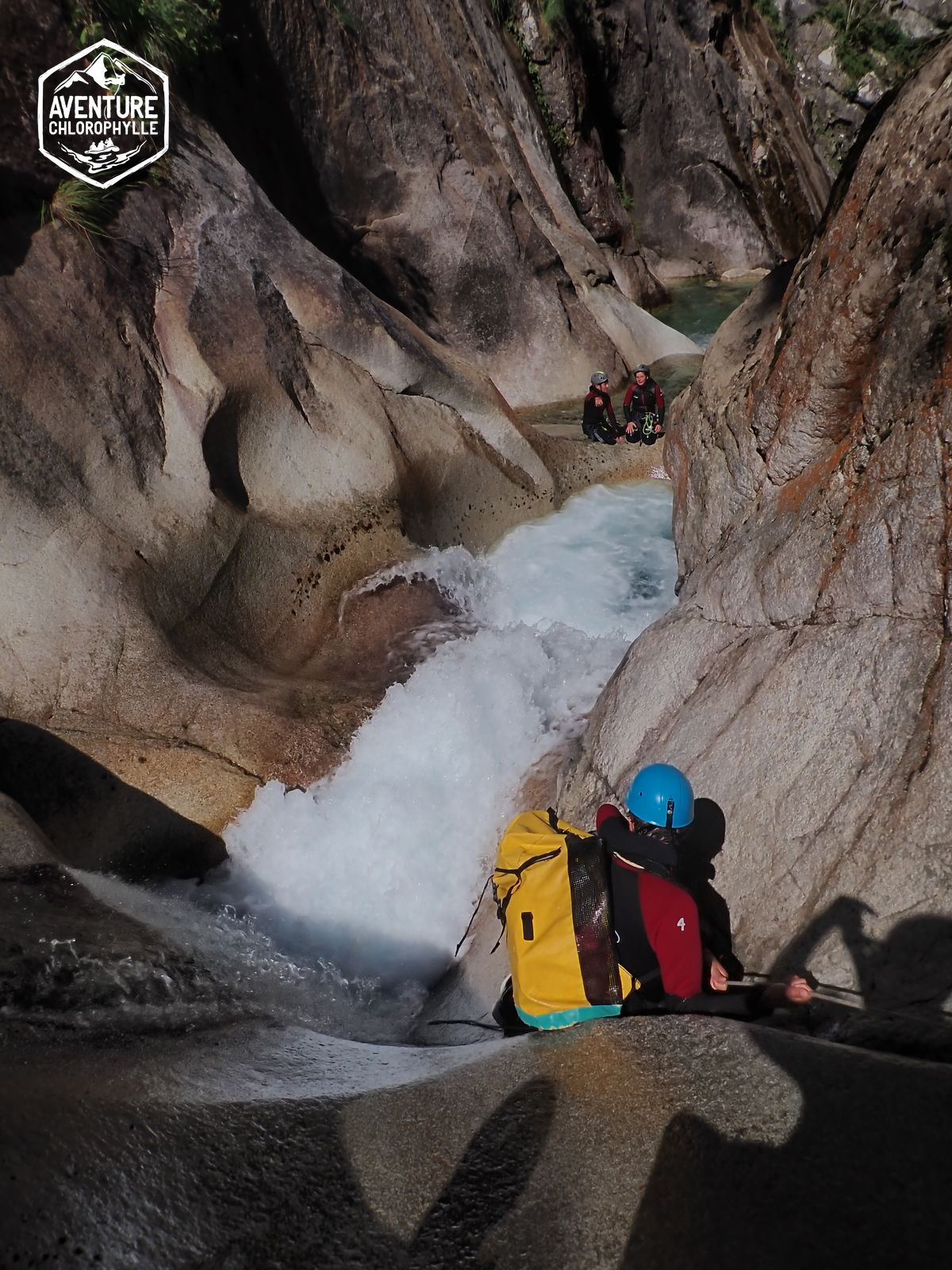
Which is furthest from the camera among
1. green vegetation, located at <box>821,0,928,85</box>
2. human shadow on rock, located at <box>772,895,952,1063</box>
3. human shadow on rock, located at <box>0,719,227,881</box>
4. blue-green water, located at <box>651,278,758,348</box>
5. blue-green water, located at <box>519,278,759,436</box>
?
green vegetation, located at <box>821,0,928,85</box>

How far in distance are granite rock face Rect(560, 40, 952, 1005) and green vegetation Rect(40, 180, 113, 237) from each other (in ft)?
18.8

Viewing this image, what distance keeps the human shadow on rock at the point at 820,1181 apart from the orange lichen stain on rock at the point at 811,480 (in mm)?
3125

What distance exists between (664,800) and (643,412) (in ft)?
30.7

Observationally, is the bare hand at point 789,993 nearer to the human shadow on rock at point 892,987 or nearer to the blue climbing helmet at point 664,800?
the human shadow on rock at point 892,987

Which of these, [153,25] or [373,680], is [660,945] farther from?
[153,25]

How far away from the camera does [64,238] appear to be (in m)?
7.36

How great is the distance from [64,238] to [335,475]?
2980 millimetres

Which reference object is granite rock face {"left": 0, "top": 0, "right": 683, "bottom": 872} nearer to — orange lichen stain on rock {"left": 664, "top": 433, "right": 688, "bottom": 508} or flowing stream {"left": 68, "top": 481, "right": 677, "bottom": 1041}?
flowing stream {"left": 68, "top": 481, "right": 677, "bottom": 1041}

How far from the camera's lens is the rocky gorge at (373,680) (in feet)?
8.26

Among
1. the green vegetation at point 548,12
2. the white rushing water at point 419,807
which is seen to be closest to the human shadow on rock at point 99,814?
the white rushing water at point 419,807

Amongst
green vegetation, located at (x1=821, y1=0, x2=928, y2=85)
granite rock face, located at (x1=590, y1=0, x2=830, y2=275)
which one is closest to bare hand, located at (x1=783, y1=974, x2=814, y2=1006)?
granite rock face, located at (x1=590, y1=0, x2=830, y2=275)

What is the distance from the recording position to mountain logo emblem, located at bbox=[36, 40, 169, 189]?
24.8 feet

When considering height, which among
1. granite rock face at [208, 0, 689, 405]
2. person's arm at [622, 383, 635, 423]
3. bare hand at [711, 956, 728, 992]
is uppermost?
granite rock face at [208, 0, 689, 405]

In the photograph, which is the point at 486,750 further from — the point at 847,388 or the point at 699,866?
the point at 847,388
